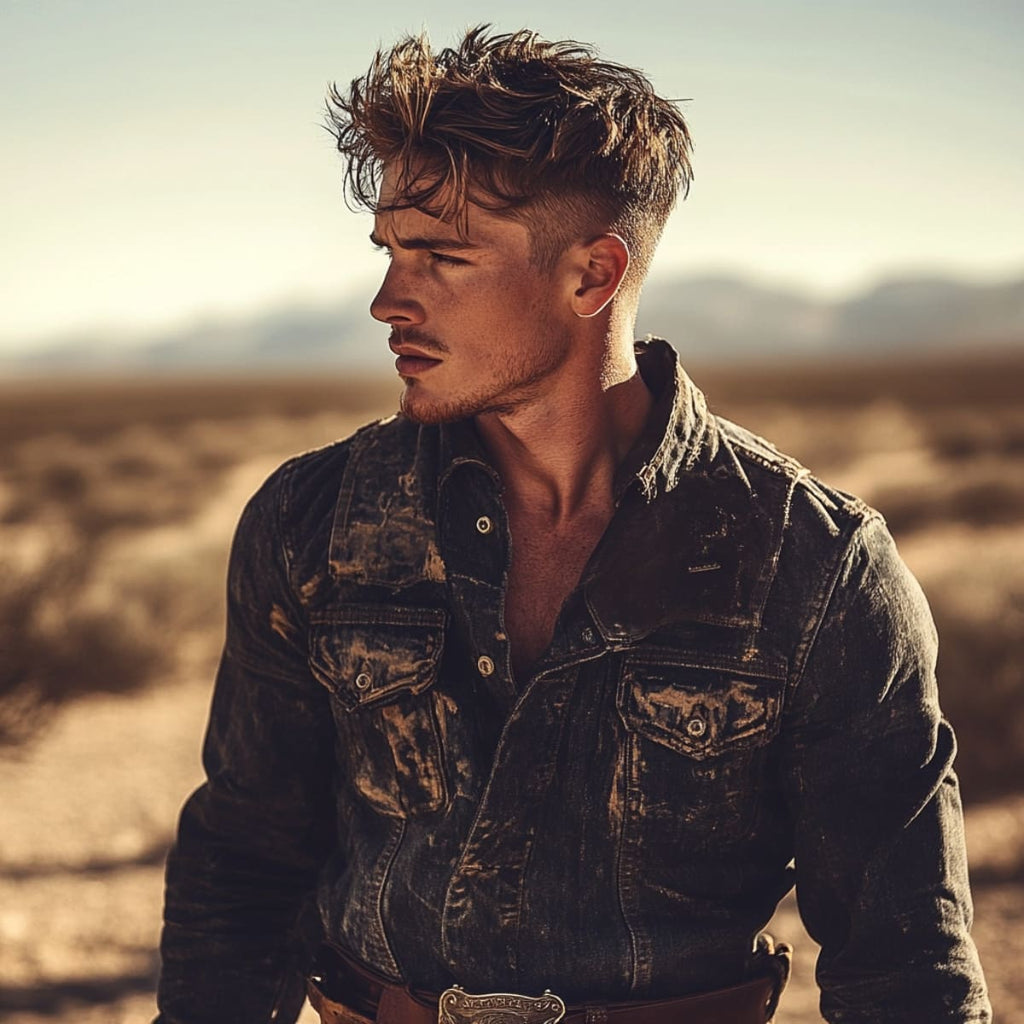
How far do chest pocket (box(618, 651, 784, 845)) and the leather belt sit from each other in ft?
0.85

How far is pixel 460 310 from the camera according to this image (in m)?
2.25

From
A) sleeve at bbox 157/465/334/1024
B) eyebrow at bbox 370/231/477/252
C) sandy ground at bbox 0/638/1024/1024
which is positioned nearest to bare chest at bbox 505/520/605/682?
sleeve at bbox 157/465/334/1024

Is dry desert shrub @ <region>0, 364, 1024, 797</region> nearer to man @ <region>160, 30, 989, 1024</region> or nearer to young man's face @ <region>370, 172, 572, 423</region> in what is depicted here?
man @ <region>160, 30, 989, 1024</region>

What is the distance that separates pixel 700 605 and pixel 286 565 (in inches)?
27.2

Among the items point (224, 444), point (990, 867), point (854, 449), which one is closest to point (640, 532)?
point (990, 867)

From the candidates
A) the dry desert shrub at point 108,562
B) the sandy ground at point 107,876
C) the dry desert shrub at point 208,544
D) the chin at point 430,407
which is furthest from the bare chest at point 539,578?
the dry desert shrub at point 108,562

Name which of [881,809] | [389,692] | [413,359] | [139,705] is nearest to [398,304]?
[413,359]

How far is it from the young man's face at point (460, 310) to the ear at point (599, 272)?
0.27 ft

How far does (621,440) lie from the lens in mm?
2404

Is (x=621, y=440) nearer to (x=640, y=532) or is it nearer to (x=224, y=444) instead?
(x=640, y=532)

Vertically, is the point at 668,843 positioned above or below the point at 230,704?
below

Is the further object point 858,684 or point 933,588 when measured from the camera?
point 933,588

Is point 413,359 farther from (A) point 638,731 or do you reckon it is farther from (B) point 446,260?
(A) point 638,731

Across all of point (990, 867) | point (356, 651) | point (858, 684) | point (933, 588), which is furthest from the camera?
point (933, 588)
